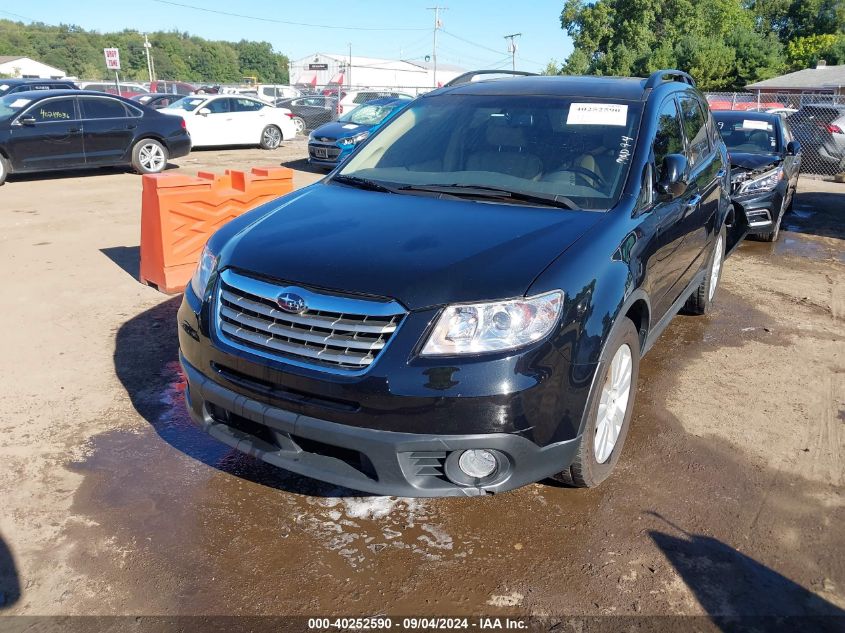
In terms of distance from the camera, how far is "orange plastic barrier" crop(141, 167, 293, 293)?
5.93m

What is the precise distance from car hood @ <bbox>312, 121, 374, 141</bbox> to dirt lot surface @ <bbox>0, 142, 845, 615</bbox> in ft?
32.5

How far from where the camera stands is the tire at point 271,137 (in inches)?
757

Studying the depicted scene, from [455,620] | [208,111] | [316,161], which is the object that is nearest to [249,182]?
[455,620]

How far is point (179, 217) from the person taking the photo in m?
6.03

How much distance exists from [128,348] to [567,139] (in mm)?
3322

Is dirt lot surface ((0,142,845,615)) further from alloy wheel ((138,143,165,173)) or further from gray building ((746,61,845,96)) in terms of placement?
gray building ((746,61,845,96))

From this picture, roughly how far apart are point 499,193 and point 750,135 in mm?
7712

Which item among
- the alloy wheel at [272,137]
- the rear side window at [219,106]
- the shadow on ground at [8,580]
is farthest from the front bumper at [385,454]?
the alloy wheel at [272,137]

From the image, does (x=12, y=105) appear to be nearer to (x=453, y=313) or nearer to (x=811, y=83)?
(x=453, y=313)

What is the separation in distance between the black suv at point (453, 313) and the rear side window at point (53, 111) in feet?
35.6

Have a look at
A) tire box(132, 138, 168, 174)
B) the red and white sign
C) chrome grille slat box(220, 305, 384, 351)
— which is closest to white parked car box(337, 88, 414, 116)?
tire box(132, 138, 168, 174)

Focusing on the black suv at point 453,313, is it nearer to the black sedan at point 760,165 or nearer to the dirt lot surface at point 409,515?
the dirt lot surface at point 409,515

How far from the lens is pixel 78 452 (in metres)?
3.61

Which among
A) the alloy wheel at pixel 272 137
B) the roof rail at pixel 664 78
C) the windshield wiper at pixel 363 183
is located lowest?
the alloy wheel at pixel 272 137
